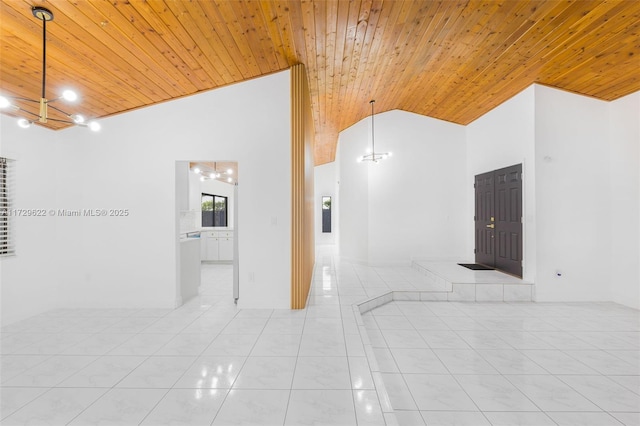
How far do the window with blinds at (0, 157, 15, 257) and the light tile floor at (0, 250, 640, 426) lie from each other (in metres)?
0.98

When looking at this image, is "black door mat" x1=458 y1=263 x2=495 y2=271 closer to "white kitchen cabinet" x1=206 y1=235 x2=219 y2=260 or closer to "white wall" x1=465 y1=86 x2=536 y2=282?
"white wall" x1=465 y1=86 x2=536 y2=282

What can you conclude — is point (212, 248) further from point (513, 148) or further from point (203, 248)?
point (513, 148)

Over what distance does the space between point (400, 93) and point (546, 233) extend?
355 centimetres

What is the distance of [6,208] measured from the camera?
11.6 ft

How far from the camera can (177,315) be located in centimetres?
372

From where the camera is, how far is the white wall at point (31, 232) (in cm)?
348

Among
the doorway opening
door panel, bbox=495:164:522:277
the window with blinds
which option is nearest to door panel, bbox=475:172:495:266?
door panel, bbox=495:164:522:277

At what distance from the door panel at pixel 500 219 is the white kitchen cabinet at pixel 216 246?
19.8 feet

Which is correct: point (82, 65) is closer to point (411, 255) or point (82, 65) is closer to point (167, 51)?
point (167, 51)

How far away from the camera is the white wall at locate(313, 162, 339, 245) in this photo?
11.2m

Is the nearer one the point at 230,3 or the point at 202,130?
the point at 230,3

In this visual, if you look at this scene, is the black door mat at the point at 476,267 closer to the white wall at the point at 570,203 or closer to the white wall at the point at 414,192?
the white wall at the point at 414,192

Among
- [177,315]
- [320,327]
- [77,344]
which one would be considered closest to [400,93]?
[320,327]

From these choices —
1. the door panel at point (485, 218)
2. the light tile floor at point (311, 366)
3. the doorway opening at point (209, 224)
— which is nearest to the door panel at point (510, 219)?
A: the door panel at point (485, 218)
